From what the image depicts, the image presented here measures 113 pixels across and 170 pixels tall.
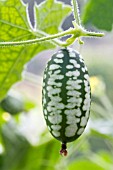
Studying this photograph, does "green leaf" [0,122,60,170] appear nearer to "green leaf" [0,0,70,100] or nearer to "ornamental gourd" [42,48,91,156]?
"green leaf" [0,0,70,100]

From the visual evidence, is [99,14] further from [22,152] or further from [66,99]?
[22,152]

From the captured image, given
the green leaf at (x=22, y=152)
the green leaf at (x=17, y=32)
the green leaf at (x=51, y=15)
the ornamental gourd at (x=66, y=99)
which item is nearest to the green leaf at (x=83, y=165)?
the green leaf at (x=22, y=152)

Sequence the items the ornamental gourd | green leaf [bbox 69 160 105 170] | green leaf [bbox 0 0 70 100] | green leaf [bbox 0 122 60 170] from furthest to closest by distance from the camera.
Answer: green leaf [bbox 69 160 105 170]
green leaf [bbox 0 122 60 170]
green leaf [bbox 0 0 70 100]
the ornamental gourd

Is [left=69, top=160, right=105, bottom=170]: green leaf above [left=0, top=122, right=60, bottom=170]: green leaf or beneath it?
beneath

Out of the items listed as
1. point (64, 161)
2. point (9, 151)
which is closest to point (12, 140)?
point (9, 151)

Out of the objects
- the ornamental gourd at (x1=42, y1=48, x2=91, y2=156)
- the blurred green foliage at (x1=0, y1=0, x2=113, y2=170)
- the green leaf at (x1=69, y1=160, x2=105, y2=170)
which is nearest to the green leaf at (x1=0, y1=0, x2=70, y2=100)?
the blurred green foliage at (x1=0, y1=0, x2=113, y2=170)

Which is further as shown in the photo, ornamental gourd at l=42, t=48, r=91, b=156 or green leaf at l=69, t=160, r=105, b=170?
green leaf at l=69, t=160, r=105, b=170
